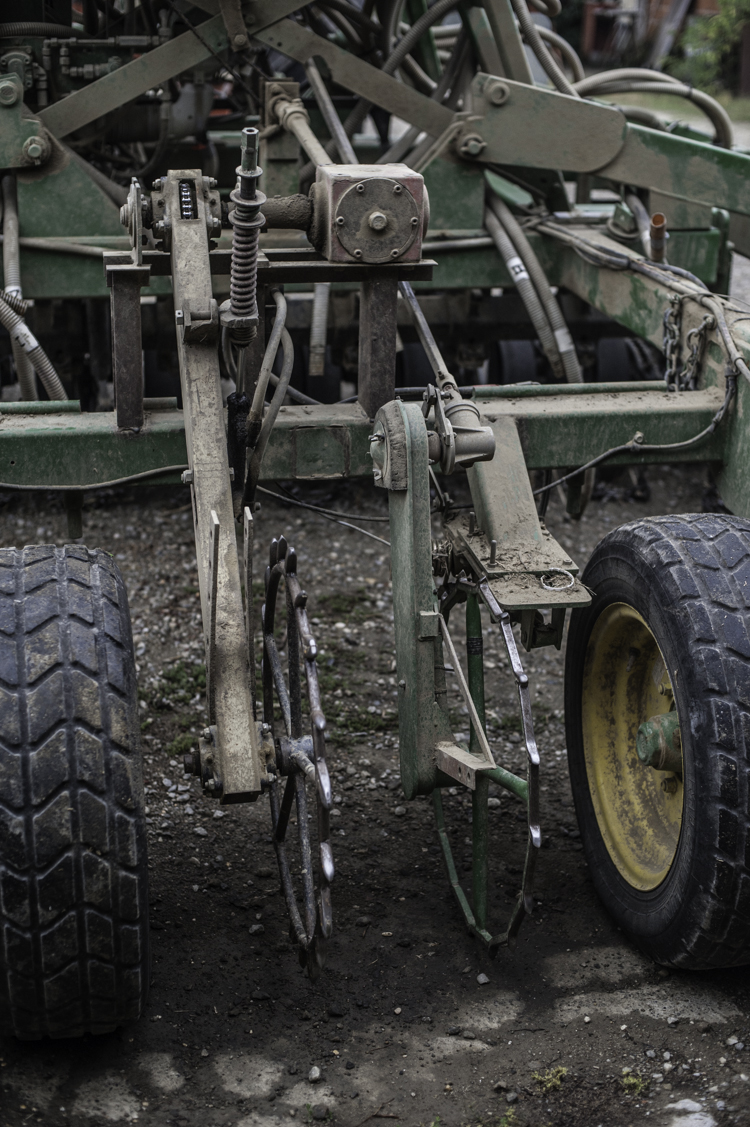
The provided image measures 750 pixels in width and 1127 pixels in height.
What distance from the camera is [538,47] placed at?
4801mm

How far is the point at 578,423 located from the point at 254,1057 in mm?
1802

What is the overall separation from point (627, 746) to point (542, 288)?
76.2 inches

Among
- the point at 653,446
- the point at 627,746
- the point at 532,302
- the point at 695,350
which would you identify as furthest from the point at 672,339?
the point at 627,746

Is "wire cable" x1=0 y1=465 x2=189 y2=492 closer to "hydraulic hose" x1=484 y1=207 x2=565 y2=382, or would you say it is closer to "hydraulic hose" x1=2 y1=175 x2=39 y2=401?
"hydraulic hose" x1=2 y1=175 x2=39 y2=401

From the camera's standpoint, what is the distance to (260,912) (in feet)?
10.5

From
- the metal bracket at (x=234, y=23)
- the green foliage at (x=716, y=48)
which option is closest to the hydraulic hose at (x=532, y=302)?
the metal bracket at (x=234, y=23)

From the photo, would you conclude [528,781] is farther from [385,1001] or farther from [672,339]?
[672,339]

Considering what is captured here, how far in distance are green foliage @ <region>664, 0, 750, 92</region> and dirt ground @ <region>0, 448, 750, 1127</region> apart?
20380 mm

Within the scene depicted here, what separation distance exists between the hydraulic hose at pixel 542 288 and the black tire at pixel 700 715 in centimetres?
146

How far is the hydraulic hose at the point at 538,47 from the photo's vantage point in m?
4.81

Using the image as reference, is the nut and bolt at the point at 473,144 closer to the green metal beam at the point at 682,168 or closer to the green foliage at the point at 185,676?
the green metal beam at the point at 682,168

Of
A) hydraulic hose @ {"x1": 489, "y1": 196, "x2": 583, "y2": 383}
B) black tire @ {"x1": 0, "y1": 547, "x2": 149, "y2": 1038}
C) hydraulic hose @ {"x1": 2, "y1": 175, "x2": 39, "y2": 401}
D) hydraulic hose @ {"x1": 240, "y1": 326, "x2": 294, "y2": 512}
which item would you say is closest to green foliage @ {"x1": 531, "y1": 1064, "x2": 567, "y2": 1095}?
black tire @ {"x1": 0, "y1": 547, "x2": 149, "y2": 1038}

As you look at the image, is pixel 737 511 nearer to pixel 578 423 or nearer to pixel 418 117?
pixel 578 423

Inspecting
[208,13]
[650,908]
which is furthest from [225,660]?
[208,13]
